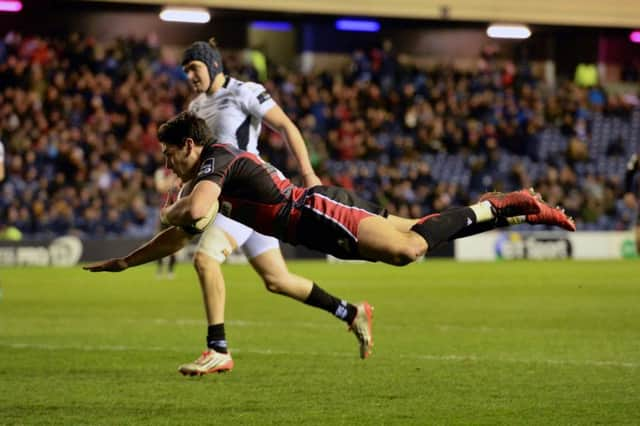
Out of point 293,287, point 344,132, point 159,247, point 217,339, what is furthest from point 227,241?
point 344,132

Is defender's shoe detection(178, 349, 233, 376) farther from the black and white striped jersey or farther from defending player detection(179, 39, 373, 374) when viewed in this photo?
the black and white striped jersey

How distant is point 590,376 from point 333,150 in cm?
2500

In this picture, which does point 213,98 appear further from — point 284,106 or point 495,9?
point 495,9

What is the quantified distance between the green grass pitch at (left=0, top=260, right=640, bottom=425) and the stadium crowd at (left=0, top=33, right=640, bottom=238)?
937cm

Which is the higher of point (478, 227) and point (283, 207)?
point (283, 207)

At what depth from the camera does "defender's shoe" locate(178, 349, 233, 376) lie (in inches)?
313

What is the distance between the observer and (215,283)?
336 inches

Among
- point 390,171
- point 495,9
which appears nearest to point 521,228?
point 390,171

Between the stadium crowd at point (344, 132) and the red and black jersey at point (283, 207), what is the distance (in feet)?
65.9

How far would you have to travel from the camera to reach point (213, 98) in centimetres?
912

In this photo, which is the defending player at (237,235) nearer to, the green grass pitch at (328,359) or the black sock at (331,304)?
the black sock at (331,304)

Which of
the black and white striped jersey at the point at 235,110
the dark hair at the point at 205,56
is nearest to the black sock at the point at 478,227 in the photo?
the black and white striped jersey at the point at 235,110

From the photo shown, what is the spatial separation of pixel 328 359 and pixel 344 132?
24.2 meters

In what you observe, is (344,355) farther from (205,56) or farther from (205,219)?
(205,219)
